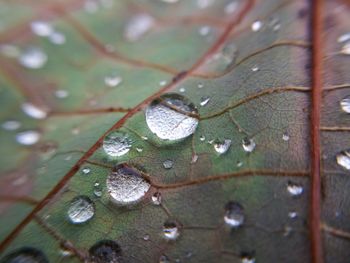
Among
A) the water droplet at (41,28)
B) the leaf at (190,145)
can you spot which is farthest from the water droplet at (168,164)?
the water droplet at (41,28)

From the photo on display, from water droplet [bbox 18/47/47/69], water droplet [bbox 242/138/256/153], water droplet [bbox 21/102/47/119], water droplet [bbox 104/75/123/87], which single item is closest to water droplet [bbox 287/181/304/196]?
water droplet [bbox 242/138/256/153]

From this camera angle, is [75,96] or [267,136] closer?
[267,136]

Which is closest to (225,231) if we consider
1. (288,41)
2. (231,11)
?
(288,41)

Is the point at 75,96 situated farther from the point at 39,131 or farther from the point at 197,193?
the point at 197,193

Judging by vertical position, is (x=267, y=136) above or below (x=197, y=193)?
above

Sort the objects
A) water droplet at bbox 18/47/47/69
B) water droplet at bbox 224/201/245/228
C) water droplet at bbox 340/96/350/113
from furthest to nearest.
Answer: water droplet at bbox 18/47/47/69, water droplet at bbox 340/96/350/113, water droplet at bbox 224/201/245/228

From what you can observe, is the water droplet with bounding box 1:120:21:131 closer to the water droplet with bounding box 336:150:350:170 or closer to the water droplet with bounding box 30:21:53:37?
the water droplet with bounding box 30:21:53:37

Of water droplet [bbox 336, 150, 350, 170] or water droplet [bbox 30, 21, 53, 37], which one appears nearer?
water droplet [bbox 336, 150, 350, 170]
